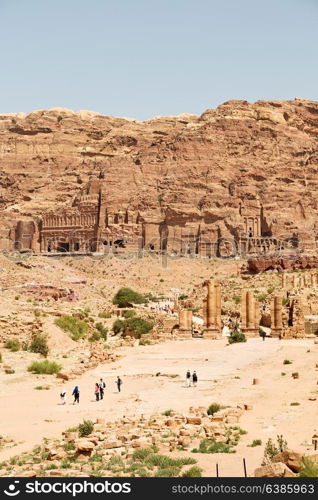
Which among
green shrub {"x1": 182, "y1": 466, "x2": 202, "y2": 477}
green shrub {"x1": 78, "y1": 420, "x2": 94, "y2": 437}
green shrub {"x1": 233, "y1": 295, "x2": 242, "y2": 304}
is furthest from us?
green shrub {"x1": 233, "y1": 295, "x2": 242, "y2": 304}

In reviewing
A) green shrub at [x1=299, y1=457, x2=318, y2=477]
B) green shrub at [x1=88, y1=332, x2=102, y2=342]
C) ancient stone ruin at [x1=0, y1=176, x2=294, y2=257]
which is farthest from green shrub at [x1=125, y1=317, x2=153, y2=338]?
ancient stone ruin at [x1=0, y1=176, x2=294, y2=257]

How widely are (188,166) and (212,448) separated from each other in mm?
114769

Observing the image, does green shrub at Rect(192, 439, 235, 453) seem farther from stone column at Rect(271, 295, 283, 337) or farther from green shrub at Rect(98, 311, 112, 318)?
green shrub at Rect(98, 311, 112, 318)

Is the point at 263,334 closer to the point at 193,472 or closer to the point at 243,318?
the point at 243,318

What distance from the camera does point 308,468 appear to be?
13.9m

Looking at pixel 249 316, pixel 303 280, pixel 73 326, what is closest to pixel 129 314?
pixel 249 316

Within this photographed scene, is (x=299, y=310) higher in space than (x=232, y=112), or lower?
lower

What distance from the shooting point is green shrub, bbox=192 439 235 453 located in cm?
1766

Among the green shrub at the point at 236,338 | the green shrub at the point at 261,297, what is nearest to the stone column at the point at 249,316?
the green shrub at the point at 236,338

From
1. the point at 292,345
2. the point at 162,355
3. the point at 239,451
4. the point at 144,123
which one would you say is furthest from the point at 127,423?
the point at 144,123

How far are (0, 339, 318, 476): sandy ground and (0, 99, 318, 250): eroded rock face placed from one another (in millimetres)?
76868

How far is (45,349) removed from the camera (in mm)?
39406
